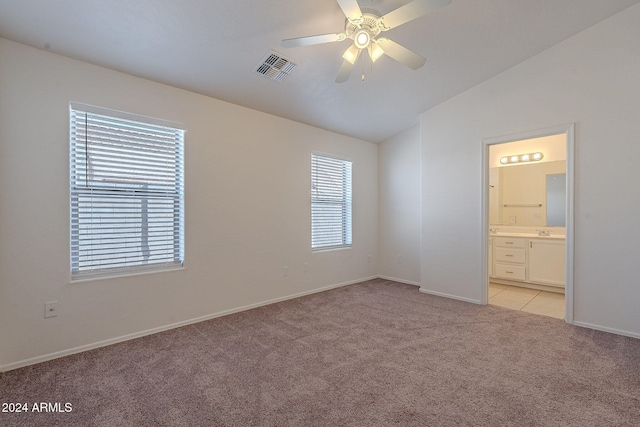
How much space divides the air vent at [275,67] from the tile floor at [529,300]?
3988mm

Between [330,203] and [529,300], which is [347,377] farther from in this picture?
[529,300]

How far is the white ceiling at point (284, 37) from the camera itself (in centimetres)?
232

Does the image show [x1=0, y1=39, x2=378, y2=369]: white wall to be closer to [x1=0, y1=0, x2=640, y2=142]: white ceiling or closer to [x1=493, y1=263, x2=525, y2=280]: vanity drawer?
[x1=0, y1=0, x2=640, y2=142]: white ceiling

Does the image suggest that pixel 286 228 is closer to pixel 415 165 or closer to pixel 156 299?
pixel 156 299

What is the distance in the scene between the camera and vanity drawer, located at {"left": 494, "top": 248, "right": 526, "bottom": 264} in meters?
5.01

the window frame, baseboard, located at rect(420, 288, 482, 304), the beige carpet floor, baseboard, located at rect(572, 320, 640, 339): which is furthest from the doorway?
the window frame

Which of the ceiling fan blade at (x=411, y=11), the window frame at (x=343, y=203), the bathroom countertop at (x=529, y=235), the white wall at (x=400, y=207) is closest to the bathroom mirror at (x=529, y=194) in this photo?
the bathroom countertop at (x=529, y=235)

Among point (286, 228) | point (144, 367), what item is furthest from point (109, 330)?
point (286, 228)

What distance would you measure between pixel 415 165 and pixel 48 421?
5.16 m

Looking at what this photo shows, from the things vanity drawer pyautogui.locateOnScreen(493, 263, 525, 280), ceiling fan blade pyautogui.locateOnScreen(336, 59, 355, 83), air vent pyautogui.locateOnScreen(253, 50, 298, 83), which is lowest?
vanity drawer pyautogui.locateOnScreen(493, 263, 525, 280)

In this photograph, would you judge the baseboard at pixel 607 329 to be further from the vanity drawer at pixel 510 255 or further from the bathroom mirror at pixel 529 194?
the bathroom mirror at pixel 529 194

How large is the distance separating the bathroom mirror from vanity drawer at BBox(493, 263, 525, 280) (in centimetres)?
86

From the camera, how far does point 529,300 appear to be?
4359 mm

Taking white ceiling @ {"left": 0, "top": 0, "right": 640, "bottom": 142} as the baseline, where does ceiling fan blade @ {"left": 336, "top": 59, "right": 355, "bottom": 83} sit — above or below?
below
